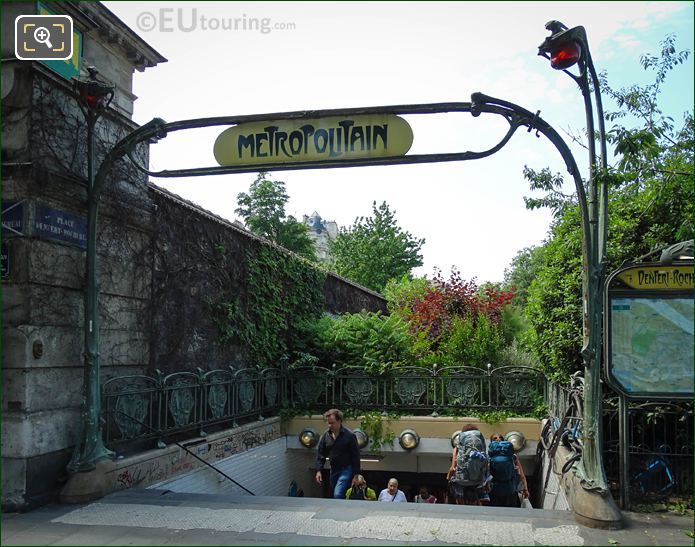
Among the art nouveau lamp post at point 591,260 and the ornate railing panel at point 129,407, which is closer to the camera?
the art nouveau lamp post at point 591,260

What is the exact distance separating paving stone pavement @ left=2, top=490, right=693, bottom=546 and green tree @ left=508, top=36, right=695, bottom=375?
3.36 metres

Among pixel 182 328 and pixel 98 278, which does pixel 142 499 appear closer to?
pixel 98 278

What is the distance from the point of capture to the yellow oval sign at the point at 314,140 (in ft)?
21.6

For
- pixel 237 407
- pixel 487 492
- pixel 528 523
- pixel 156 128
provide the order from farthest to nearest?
1. pixel 237 407
2. pixel 487 492
3. pixel 156 128
4. pixel 528 523

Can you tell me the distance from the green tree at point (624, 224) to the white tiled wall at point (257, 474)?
5.30 meters

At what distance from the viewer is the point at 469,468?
8.17 m

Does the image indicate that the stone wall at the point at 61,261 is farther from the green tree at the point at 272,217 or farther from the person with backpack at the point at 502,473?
the green tree at the point at 272,217

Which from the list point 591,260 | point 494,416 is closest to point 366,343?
point 494,416

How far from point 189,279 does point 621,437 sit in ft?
22.2

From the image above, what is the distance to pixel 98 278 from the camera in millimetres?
7445

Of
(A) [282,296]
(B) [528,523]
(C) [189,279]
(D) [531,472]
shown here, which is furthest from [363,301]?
(B) [528,523]

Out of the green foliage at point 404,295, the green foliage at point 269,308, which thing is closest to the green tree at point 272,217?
the green foliage at point 404,295

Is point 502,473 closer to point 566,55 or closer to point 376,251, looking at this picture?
point 566,55

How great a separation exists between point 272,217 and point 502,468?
118 feet
